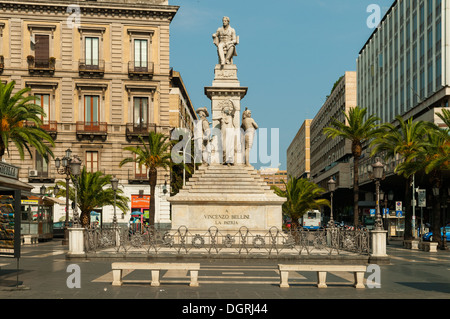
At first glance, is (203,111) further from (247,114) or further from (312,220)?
(312,220)

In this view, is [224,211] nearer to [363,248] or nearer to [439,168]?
[363,248]

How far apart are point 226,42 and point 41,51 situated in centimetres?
2811

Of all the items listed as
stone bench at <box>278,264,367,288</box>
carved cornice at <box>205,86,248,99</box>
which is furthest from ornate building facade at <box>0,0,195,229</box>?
stone bench at <box>278,264,367,288</box>

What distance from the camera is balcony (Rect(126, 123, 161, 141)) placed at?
2231 inches

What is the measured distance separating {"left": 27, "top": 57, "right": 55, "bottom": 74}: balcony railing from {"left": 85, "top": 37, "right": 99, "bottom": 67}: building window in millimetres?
3229

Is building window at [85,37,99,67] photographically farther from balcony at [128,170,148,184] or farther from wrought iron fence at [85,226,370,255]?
wrought iron fence at [85,226,370,255]

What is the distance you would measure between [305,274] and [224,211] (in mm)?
9984


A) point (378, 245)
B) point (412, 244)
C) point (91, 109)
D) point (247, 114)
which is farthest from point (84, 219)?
point (378, 245)

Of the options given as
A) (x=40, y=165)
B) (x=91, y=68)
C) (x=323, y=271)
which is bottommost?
(x=323, y=271)

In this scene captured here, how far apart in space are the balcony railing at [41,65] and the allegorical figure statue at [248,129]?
97.6ft

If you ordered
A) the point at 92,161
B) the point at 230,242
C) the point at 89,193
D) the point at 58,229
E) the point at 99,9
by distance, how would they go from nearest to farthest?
1. the point at 230,242
2. the point at 89,193
3. the point at 58,229
4. the point at 99,9
5. the point at 92,161

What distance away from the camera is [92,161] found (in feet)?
186

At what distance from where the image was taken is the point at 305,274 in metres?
20.2

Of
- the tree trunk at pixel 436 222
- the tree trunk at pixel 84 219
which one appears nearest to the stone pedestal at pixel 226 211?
the tree trunk at pixel 436 222
